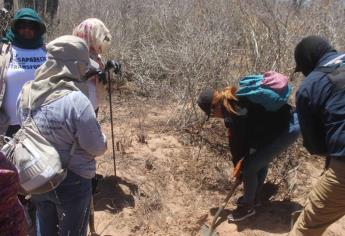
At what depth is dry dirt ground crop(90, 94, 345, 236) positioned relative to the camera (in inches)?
157

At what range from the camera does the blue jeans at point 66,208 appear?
265cm

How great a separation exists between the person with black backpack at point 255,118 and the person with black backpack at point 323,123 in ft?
1.54

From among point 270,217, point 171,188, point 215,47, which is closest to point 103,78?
point 171,188

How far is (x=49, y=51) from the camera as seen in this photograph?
2541 mm

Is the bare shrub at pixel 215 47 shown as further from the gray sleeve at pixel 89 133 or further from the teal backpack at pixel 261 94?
the gray sleeve at pixel 89 133

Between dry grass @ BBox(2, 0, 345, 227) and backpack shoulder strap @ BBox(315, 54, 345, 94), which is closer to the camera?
backpack shoulder strap @ BBox(315, 54, 345, 94)

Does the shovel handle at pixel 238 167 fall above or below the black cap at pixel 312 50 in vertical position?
below

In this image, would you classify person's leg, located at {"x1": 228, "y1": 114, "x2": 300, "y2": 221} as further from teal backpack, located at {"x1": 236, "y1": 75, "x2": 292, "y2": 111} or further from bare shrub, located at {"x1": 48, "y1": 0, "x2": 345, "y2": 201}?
bare shrub, located at {"x1": 48, "y1": 0, "x2": 345, "y2": 201}

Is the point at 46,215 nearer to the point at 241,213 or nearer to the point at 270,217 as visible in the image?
the point at 241,213

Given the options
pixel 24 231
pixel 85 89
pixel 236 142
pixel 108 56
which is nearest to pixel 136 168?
pixel 236 142

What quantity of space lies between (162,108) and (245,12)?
1.53 meters

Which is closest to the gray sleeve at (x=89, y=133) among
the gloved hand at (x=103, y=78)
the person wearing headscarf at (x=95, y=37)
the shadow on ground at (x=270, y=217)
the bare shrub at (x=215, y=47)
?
the gloved hand at (x=103, y=78)

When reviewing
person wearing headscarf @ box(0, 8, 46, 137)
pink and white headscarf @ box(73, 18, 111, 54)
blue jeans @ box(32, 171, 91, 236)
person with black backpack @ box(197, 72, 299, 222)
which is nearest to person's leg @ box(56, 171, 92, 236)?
blue jeans @ box(32, 171, 91, 236)

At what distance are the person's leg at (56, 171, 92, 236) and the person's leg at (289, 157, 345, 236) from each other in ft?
4.48
